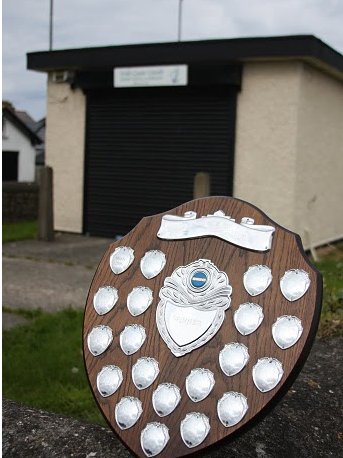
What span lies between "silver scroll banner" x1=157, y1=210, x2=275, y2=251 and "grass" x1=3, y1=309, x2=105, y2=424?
62.9 inches

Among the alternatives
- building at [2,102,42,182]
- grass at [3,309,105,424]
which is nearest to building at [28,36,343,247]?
grass at [3,309,105,424]

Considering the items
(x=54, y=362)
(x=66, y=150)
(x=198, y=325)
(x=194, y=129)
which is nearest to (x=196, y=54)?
(x=194, y=129)

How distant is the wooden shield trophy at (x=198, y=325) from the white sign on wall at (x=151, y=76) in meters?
8.25

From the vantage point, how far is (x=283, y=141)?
9.94 m

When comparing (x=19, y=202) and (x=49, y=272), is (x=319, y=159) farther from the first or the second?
(x=19, y=202)

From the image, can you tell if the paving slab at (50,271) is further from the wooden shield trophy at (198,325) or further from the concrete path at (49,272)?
the wooden shield trophy at (198,325)

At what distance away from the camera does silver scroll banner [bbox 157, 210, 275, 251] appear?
2182 millimetres

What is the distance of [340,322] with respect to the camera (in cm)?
412

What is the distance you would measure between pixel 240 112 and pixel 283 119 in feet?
2.37

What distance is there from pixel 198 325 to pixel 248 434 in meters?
0.71

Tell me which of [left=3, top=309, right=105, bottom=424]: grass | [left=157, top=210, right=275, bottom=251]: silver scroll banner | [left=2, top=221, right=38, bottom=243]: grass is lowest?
[left=2, top=221, right=38, bottom=243]: grass

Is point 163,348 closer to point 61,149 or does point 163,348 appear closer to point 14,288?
point 14,288

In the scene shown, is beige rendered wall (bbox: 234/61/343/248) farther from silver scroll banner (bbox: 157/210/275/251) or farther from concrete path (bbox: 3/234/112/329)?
silver scroll banner (bbox: 157/210/275/251)

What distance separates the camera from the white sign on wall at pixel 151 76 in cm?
1032
